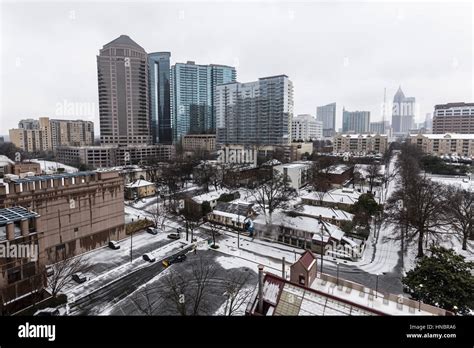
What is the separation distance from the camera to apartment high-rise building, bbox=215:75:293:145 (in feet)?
93.7

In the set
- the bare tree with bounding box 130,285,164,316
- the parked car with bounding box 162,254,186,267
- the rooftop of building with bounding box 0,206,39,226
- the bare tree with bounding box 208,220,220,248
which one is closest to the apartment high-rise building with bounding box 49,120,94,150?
the bare tree with bounding box 208,220,220,248

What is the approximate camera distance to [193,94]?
36.1m

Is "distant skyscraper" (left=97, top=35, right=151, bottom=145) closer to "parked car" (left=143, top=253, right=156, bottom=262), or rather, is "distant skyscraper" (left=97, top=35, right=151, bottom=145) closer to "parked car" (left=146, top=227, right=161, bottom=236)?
"parked car" (left=146, top=227, right=161, bottom=236)

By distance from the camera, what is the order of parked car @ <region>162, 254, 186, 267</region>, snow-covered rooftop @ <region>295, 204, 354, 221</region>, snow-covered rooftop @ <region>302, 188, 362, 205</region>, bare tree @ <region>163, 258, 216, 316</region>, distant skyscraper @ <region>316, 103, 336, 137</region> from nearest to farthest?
bare tree @ <region>163, 258, 216, 316</region> → parked car @ <region>162, 254, 186, 267</region> → snow-covered rooftop @ <region>295, 204, 354, 221</region> → snow-covered rooftop @ <region>302, 188, 362, 205</region> → distant skyscraper @ <region>316, 103, 336, 137</region>

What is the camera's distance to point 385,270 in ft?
20.7

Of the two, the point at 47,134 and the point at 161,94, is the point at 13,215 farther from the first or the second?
the point at 161,94

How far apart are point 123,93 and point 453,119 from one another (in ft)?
113

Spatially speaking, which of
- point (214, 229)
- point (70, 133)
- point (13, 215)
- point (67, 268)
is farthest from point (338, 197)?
point (70, 133)

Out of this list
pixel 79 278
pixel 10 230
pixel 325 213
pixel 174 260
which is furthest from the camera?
pixel 325 213

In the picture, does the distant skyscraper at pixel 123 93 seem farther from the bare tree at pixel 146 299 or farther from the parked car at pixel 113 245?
the bare tree at pixel 146 299

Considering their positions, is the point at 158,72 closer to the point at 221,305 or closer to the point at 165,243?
the point at 165,243

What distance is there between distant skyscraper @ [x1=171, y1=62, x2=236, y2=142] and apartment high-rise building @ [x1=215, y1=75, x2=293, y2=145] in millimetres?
5031
